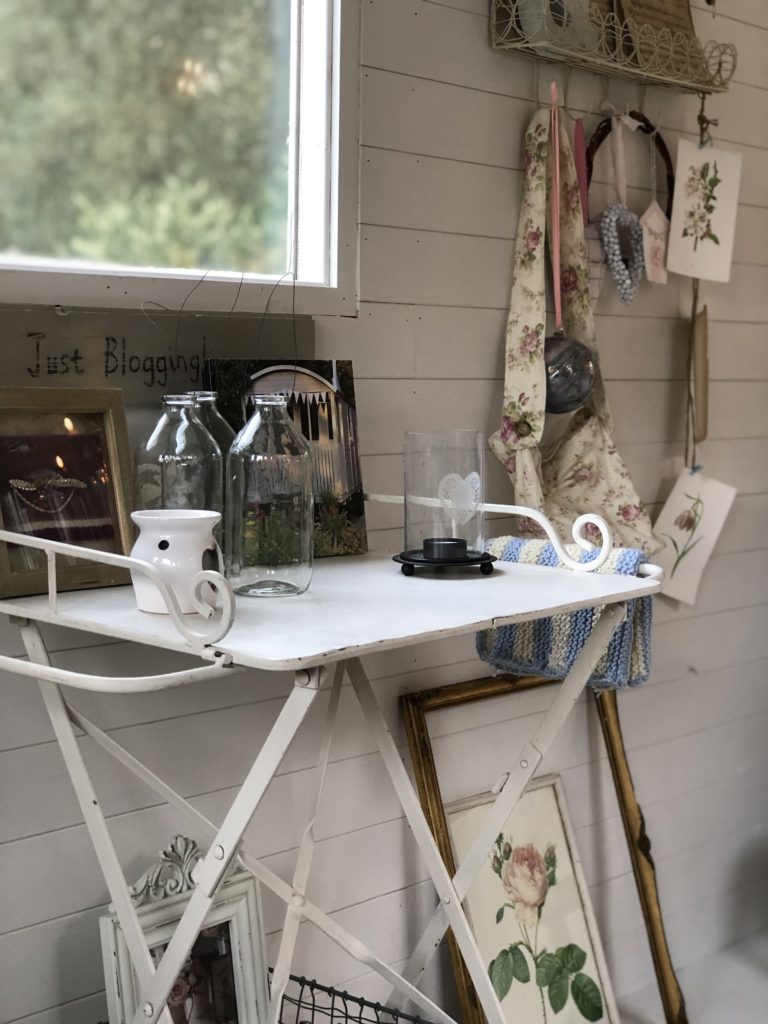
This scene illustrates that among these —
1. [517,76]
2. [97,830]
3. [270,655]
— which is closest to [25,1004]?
[97,830]

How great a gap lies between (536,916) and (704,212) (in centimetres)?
132

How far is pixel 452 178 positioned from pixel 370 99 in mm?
195

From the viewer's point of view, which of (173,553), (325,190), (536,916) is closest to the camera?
(173,553)

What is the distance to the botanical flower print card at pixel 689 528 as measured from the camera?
2219mm

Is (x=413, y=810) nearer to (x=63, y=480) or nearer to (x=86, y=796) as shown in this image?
(x=86, y=796)

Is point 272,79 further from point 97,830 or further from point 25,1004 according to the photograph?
point 25,1004

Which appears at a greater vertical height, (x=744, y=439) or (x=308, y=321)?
(x=308, y=321)

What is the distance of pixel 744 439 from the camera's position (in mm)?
2354

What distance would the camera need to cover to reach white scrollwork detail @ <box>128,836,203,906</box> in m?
1.39

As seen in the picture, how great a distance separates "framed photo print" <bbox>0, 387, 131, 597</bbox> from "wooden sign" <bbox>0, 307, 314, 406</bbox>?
0.09 m

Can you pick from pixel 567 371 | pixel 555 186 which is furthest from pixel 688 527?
pixel 555 186

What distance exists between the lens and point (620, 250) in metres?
2.00

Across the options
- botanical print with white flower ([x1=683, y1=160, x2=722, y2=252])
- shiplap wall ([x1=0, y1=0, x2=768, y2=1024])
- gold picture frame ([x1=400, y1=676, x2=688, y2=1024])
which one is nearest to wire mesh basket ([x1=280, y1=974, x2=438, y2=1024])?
shiplap wall ([x1=0, y1=0, x2=768, y2=1024])

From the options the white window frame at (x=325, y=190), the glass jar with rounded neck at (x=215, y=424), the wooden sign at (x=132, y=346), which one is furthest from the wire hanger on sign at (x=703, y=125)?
the glass jar with rounded neck at (x=215, y=424)
